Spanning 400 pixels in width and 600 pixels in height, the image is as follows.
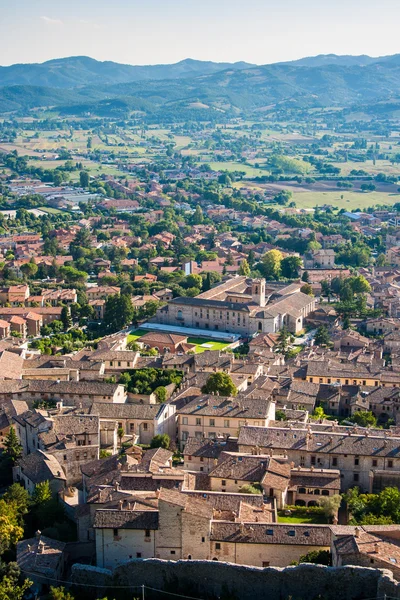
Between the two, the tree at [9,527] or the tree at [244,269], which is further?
the tree at [244,269]

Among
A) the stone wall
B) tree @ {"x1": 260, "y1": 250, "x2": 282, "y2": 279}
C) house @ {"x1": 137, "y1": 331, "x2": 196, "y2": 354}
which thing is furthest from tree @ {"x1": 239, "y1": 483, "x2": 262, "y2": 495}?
tree @ {"x1": 260, "y1": 250, "x2": 282, "y2": 279}

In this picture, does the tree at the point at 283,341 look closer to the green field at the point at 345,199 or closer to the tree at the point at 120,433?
the tree at the point at 120,433

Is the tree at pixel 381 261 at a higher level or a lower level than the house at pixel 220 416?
lower

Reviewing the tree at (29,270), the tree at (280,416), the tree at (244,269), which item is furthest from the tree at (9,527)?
the tree at (244,269)

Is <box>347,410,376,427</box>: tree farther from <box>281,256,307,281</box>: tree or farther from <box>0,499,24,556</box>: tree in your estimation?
<box>281,256,307,281</box>: tree

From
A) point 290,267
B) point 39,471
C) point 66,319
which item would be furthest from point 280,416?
point 290,267

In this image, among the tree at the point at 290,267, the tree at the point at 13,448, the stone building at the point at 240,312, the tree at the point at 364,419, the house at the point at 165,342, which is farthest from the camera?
the tree at the point at 290,267
